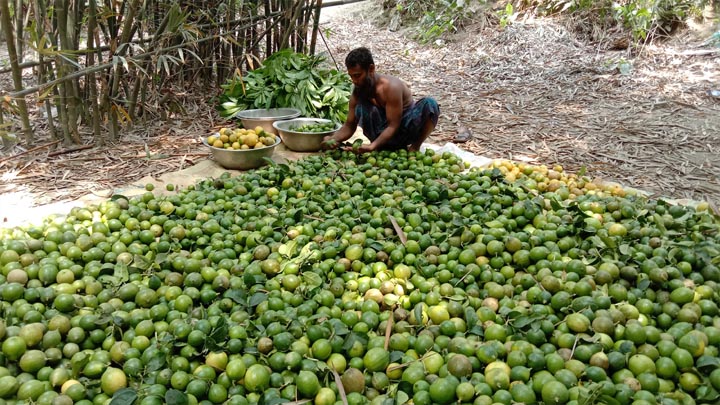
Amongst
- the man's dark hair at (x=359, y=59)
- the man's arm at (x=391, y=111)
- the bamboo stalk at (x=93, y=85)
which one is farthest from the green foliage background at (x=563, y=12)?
the bamboo stalk at (x=93, y=85)

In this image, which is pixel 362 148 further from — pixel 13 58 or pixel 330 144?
pixel 13 58

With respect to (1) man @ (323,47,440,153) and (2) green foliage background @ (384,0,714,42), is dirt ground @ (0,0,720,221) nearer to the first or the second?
(2) green foliage background @ (384,0,714,42)

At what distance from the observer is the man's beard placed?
4806 millimetres

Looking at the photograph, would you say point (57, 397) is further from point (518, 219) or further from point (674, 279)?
point (674, 279)

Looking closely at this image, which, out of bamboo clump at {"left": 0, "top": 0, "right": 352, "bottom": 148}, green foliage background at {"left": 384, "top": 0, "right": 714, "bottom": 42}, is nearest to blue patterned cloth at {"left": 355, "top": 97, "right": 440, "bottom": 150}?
bamboo clump at {"left": 0, "top": 0, "right": 352, "bottom": 148}

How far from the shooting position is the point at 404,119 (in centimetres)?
514

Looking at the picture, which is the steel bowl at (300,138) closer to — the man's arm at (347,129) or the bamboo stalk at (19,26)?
the man's arm at (347,129)

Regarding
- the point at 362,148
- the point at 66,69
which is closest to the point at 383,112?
the point at 362,148

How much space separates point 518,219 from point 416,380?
1.57m

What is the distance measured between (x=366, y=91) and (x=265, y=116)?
6.04ft

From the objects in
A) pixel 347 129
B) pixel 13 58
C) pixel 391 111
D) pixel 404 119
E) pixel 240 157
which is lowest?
pixel 240 157

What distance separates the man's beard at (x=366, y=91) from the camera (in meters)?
4.81

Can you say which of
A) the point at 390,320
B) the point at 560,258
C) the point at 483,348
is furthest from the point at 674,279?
the point at 390,320

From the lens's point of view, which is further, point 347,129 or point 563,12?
point 563,12
